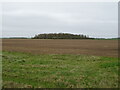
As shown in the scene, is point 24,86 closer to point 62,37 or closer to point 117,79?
point 117,79

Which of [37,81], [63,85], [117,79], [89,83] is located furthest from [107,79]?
[37,81]

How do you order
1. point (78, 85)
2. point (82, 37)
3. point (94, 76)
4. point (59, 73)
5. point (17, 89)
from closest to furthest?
point (17, 89) → point (78, 85) → point (94, 76) → point (59, 73) → point (82, 37)

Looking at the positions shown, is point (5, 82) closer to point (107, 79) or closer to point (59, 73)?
point (59, 73)

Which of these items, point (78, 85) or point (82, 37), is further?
point (82, 37)

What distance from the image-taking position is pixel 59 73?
39.7ft

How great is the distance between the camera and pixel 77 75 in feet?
37.7

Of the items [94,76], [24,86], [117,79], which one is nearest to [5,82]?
[24,86]

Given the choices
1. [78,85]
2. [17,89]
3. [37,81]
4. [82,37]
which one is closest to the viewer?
[17,89]

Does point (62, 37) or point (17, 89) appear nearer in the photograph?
point (17, 89)

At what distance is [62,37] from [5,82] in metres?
71.1

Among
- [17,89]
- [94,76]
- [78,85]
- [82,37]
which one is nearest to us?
[17,89]

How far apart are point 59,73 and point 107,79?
9.23ft

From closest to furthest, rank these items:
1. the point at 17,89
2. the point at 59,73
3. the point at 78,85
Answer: the point at 17,89 < the point at 78,85 < the point at 59,73

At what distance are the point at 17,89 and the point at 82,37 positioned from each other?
237ft
